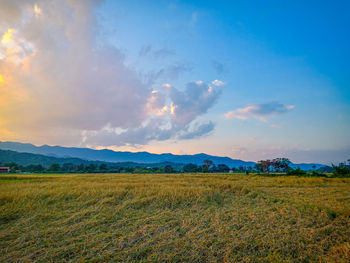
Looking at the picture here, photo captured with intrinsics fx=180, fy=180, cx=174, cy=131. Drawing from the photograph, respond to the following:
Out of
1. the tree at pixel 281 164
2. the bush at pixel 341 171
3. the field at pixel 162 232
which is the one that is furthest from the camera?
the tree at pixel 281 164

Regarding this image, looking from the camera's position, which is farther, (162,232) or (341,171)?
(341,171)

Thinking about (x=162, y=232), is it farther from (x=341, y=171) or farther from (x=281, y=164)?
(x=281, y=164)

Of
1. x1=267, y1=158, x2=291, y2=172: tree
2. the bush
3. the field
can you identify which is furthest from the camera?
x1=267, y1=158, x2=291, y2=172: tree

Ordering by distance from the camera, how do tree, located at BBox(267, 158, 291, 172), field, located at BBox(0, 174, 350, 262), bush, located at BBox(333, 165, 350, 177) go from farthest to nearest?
tree, located at BBox(267, 158, 291, 172), bush, located at BBox(333, 165, 350, 177), field, located at BBox(0, 174, 350, 262)

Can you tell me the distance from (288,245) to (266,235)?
0.56 m

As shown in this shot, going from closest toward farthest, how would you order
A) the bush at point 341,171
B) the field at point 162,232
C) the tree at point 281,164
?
the field at point 162,232 → the bush at point 341,171 → the tree at point 281,164

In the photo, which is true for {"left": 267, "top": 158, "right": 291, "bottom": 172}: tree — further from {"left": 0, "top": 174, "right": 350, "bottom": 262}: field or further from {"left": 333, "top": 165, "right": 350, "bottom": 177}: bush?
{"left": 0, "top": 174, "right": 350, "bottom": 262}: field

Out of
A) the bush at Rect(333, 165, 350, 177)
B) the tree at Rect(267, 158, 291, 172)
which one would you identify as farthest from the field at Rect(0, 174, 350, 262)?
the tree at Rect(267, 158, 291, 172)

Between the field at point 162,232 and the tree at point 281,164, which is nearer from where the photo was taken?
the field at point 162,232

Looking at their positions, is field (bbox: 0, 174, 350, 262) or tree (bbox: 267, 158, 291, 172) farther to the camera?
tree (bbox: 267, 158, 291, 172)

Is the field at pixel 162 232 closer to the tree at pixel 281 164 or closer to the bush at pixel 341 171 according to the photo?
the bush at pixel 341 171

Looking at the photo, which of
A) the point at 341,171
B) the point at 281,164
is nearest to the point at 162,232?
the point at 341,171

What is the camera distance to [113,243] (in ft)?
14.1

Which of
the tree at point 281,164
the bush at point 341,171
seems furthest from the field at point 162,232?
the tree at point 281,164
